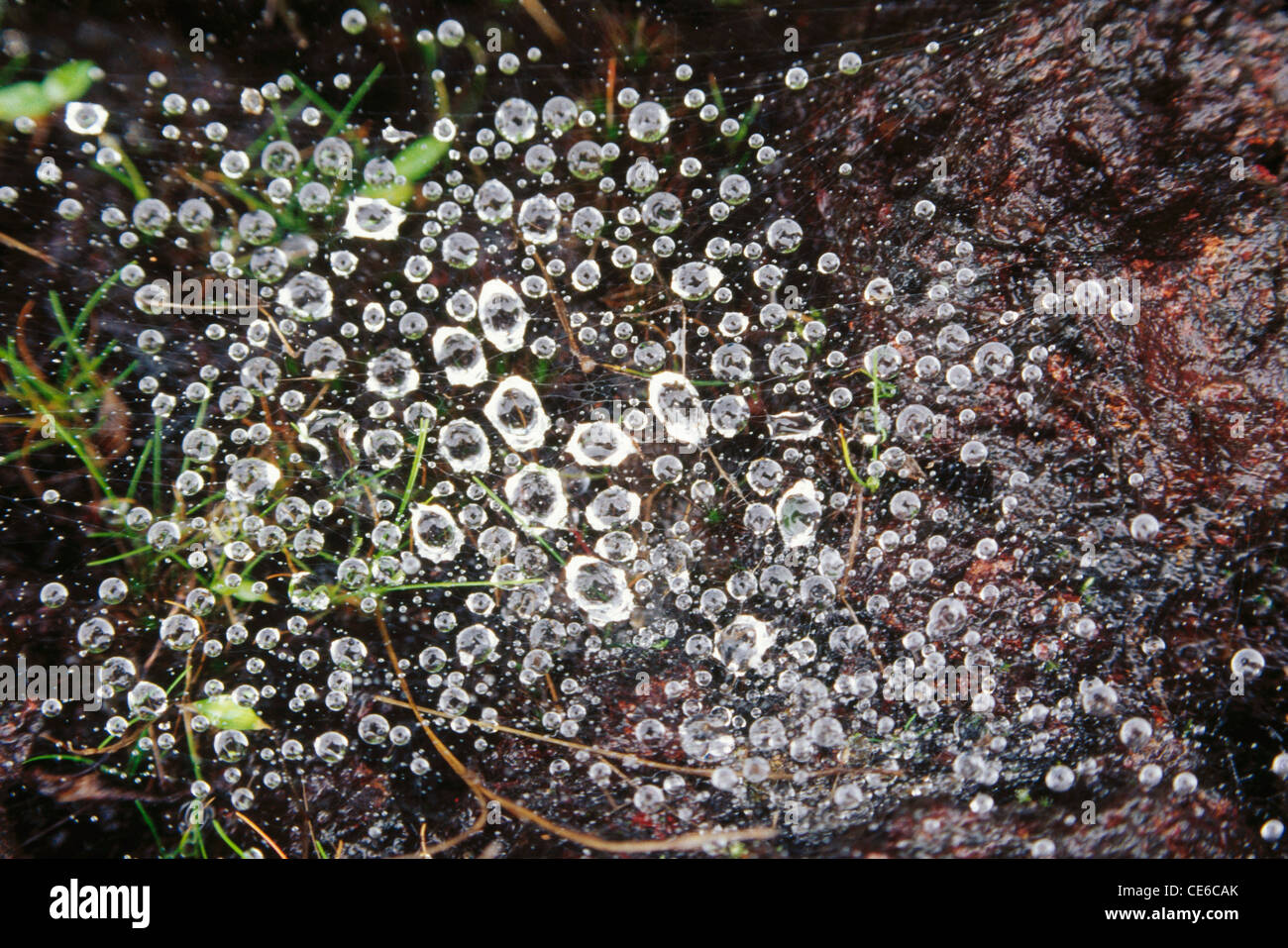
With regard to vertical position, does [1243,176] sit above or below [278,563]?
above

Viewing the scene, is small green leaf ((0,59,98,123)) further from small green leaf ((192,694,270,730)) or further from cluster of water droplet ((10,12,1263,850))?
small green leaf ((192,694,270,730))

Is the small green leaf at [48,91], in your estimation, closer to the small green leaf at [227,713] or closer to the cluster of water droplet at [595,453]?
the cluster of water droplet at [595,453]

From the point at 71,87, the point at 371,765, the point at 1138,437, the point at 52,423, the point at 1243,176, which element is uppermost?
the point at 71,87

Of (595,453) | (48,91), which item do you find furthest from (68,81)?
(595,453)

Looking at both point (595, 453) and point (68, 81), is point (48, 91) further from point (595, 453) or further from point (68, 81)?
point (595, 453)

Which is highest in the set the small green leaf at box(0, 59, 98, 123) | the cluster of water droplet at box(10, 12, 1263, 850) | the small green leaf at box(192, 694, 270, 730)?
the small green leaf at box(0, 59, 98, 123)

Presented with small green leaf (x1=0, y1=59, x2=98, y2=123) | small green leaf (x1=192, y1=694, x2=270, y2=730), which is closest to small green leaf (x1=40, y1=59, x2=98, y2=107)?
small green leaf (x1=0, y1=59, x2=98, y2=123)
